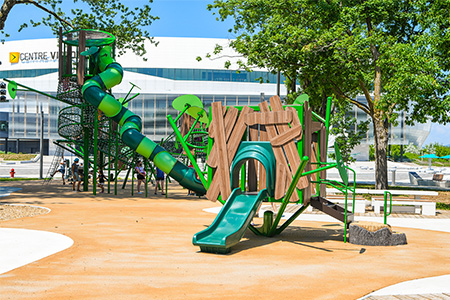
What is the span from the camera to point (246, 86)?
8306cm

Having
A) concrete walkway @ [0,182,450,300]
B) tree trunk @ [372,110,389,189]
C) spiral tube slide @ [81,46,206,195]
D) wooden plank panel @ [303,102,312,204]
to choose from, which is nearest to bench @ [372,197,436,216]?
concrete walkway @ [0,182,450,300]

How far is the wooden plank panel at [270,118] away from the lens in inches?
420

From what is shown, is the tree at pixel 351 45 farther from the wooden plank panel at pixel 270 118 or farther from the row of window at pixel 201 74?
the row of window at pixel 201 74

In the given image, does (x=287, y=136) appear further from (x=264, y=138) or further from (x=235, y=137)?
(x=235, y=137)

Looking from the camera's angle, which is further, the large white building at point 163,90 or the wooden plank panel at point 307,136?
the large white building at point 163,90

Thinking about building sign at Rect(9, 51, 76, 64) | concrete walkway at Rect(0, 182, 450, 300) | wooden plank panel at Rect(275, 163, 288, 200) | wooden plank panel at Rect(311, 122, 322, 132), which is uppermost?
building sign at Rect(9, 51, 76, 64)

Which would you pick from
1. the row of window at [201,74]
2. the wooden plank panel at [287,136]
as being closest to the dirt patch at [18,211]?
the wooden plank panel at [287,136]

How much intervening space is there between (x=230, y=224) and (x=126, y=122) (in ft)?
40.2

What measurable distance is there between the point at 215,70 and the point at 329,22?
5886cm

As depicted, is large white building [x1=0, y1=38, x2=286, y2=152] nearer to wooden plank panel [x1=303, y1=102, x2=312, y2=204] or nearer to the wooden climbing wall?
the wooden climbing wall

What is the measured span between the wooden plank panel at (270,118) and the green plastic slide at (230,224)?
58.1 inches

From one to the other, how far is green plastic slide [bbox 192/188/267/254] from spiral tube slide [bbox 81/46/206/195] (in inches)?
326

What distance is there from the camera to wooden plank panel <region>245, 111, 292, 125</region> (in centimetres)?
1067

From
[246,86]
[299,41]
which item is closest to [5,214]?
[299,41]
